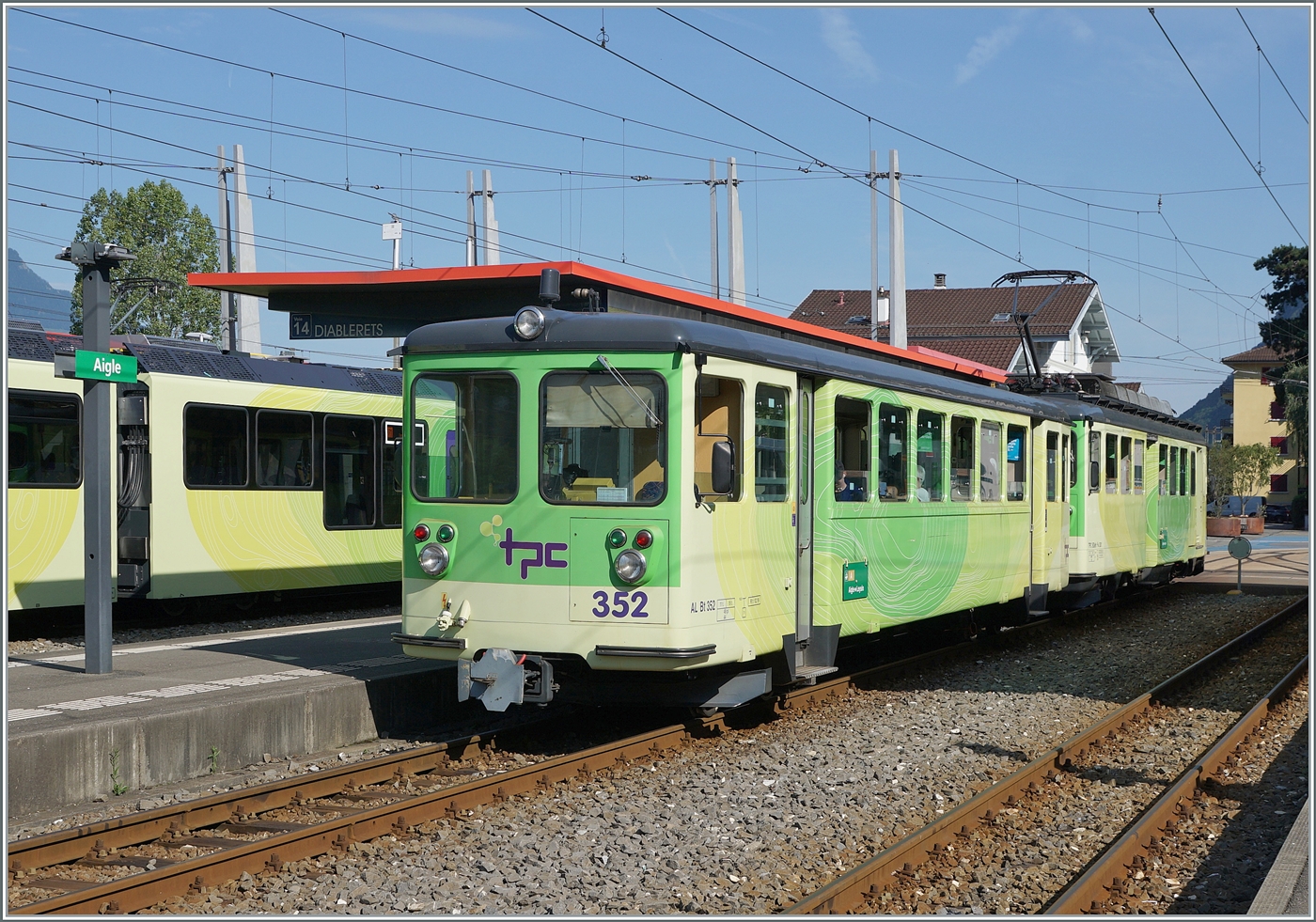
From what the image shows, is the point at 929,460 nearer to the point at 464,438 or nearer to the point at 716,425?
the point at 716,425

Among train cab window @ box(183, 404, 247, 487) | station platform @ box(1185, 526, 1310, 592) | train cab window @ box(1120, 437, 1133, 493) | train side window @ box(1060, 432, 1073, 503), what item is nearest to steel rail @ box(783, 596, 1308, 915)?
train side window @ box(1060, 432, 1073, 503)

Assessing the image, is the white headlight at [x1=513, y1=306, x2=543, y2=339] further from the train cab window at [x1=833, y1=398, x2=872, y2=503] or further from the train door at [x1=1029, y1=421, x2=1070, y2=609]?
the train door at [x1=1029, y1=421, x2=1070, y2=609]

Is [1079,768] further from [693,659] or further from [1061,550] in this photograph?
[1061,550]

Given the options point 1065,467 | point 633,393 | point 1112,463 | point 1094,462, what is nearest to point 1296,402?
point 1112,463

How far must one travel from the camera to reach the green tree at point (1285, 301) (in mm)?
50906

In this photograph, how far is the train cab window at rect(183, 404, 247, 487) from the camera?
14.0 metres

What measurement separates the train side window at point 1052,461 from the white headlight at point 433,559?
29.5ft

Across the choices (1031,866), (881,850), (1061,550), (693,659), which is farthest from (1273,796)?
(1061,550)

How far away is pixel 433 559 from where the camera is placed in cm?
830

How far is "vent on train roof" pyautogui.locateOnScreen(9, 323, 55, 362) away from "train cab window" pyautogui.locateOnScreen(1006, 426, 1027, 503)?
9.79m

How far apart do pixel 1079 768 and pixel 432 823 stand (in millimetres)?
4207

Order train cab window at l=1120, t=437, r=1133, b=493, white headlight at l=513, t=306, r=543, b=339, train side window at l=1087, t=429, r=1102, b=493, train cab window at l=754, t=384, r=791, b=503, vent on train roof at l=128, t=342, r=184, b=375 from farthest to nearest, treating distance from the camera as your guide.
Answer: train cab window at l=1120, t=437, r=1133, b=493, train side window at l=1087, t=429, r=1102, b=493, vent on train roof at l=128, t=342, r=184, b=375, train cab window at l=754, t=384, r=791, b=503, white headlight at l=513, t=306, r=543, b=339

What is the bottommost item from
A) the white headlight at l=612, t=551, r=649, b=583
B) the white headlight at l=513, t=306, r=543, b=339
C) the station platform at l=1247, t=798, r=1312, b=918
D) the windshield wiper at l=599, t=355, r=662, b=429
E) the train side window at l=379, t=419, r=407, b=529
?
the station platform at l=1247, t=798, r=1312, b=918

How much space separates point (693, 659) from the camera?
7.79 meters
